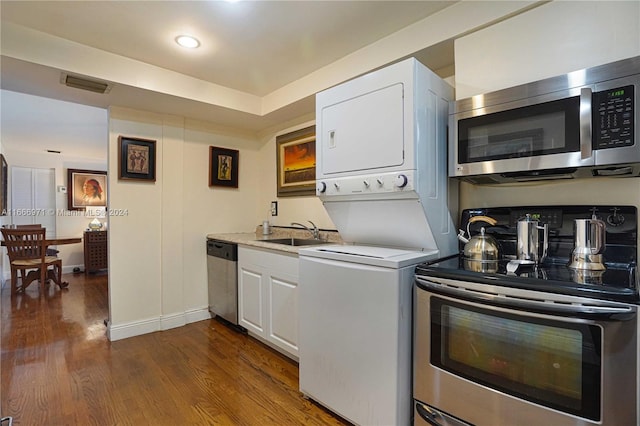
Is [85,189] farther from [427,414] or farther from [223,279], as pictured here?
[427,414]

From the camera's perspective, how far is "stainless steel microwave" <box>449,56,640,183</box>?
1206 millimetres

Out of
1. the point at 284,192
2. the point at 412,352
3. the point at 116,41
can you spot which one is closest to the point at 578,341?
the point at 412,352

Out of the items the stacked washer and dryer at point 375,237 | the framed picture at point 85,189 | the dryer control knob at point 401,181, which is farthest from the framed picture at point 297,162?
the framed picture at point 85,189

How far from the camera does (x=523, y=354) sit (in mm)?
1164

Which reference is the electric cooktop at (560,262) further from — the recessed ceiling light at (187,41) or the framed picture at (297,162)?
the recessed ceiling light at (187,41)

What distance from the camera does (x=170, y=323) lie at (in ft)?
10.1

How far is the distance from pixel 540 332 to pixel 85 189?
754 centimetres

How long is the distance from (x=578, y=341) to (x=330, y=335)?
1076 millimetres

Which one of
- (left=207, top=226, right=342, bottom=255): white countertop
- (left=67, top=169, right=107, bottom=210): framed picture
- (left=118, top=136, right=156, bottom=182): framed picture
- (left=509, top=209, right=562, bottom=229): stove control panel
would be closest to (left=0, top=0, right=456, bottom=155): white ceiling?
(left=118, top=136, right=156, bottom=182): framed picture

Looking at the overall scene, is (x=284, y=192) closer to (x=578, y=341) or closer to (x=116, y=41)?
(x=116, y=41)

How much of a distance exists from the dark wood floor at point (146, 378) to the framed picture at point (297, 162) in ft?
4.78

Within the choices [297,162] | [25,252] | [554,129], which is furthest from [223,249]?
[25,252]

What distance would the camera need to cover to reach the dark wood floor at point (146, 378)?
5.81 ft

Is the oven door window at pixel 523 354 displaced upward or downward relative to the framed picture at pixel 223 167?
downward
